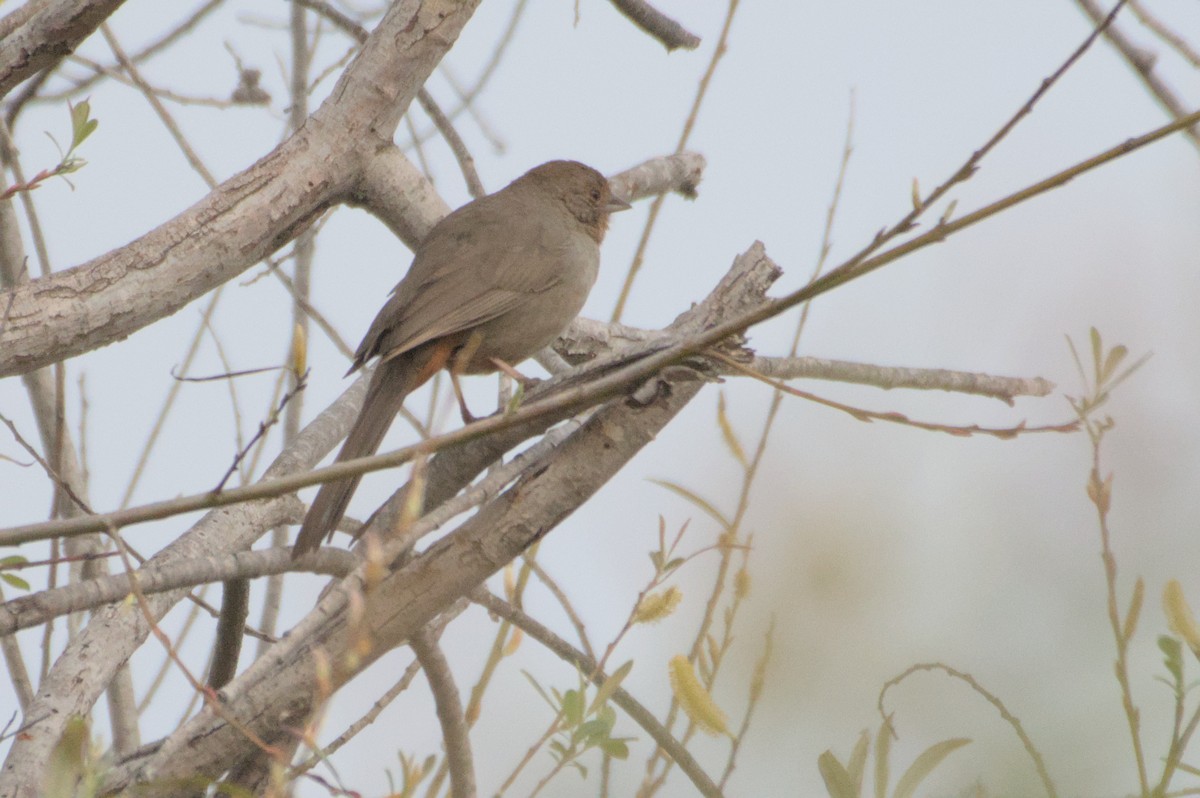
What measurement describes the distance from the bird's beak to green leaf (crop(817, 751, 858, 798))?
4519mm

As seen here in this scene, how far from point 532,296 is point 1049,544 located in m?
3.43

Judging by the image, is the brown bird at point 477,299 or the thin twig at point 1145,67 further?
the brown bird at point 477,299

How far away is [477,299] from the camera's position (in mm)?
5008

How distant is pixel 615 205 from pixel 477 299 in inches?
47.2

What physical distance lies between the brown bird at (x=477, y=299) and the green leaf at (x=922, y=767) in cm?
296

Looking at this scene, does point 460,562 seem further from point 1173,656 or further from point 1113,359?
point 1173,656

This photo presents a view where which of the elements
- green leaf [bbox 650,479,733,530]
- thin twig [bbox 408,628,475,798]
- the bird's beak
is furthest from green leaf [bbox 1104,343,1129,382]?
the bird's beak

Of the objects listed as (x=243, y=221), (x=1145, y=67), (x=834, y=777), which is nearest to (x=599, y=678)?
(x=834, y=777)

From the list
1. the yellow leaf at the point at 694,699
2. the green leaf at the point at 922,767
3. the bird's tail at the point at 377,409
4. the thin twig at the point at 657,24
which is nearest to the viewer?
the green leaf at the point at 922,767

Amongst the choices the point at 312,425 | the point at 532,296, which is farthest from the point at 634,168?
the point at 312,425

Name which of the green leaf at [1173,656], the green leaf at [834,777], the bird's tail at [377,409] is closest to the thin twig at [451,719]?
the bird's tail at [377,409]

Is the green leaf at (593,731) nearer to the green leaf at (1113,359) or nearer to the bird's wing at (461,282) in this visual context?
the green leaf at (1113,359)

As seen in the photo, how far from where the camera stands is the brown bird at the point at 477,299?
4.59m

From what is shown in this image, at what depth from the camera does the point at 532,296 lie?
5105 millimetres
